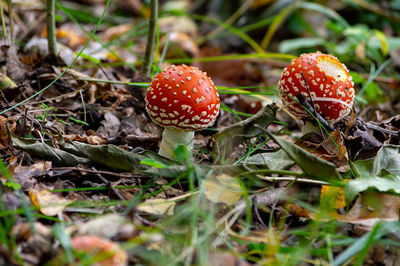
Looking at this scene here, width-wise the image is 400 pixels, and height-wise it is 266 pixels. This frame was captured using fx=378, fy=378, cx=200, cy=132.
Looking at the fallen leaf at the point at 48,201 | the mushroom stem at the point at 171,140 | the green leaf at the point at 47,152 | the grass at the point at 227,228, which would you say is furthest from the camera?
the mushroom stem at the point at 171,140

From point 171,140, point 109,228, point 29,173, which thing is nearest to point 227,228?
point 109,228

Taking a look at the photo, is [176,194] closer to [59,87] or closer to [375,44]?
[59,87]

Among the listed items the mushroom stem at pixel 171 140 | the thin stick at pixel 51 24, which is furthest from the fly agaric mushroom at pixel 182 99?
the thin stick at pixel 51 24

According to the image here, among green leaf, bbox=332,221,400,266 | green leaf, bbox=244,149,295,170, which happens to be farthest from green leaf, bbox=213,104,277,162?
green leaf, bbox=332,221,400,266

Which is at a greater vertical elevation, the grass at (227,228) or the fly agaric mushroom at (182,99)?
the fly agaric mushroom at (182,99)

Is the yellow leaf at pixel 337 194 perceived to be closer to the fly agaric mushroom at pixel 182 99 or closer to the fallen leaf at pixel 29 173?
the fly agaric mushroom at pixel 182 99

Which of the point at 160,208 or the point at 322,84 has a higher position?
the point at 322,84

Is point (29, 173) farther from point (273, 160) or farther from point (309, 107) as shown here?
point (309, 107)
